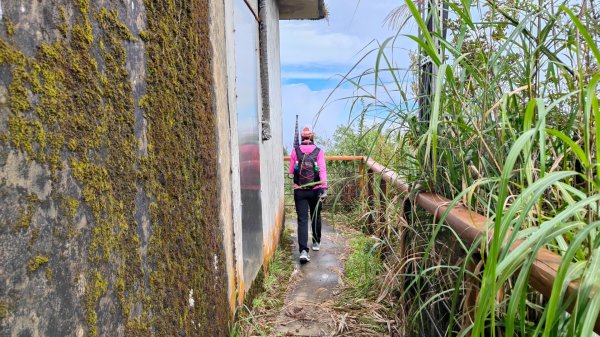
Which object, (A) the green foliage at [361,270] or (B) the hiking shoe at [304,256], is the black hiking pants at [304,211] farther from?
(A) the green foliage at [361,270]

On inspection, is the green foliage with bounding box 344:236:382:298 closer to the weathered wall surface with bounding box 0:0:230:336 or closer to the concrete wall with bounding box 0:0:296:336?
the concrete wall with bounding box 0:0:296:336

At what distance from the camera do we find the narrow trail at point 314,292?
10.3 feet

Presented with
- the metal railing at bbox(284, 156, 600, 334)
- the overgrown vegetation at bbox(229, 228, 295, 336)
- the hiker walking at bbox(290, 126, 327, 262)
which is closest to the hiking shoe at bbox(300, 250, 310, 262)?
the hiker walking at bbox(290, 126, 327, 262)

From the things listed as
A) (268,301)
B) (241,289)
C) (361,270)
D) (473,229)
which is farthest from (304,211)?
(473,229)

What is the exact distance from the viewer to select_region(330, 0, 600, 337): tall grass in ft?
2.62

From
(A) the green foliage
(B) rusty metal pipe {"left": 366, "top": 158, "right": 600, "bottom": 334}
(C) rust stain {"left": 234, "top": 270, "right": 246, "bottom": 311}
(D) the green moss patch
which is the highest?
(D) the green moss patch

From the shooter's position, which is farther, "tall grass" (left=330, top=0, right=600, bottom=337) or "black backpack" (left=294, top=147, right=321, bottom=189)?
"black backpack" (left=294, top=147, right=321, bottom=189)

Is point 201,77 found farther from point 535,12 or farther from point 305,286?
point 305,286

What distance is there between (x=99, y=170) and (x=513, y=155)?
0.91m

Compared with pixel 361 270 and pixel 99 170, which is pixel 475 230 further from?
pixel 361 270

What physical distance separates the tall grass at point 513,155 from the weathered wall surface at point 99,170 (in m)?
0.74

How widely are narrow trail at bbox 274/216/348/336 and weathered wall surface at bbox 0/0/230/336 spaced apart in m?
1.20

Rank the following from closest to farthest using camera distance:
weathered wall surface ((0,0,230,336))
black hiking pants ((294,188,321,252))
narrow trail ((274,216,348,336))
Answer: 1. weathered wall surface ((0,0,230,336))
2. narrow trail ((274,216,348,336))
3. black hiking pants ((294,188,321,252))

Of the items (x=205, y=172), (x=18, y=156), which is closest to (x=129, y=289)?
(x=18, y=156)
